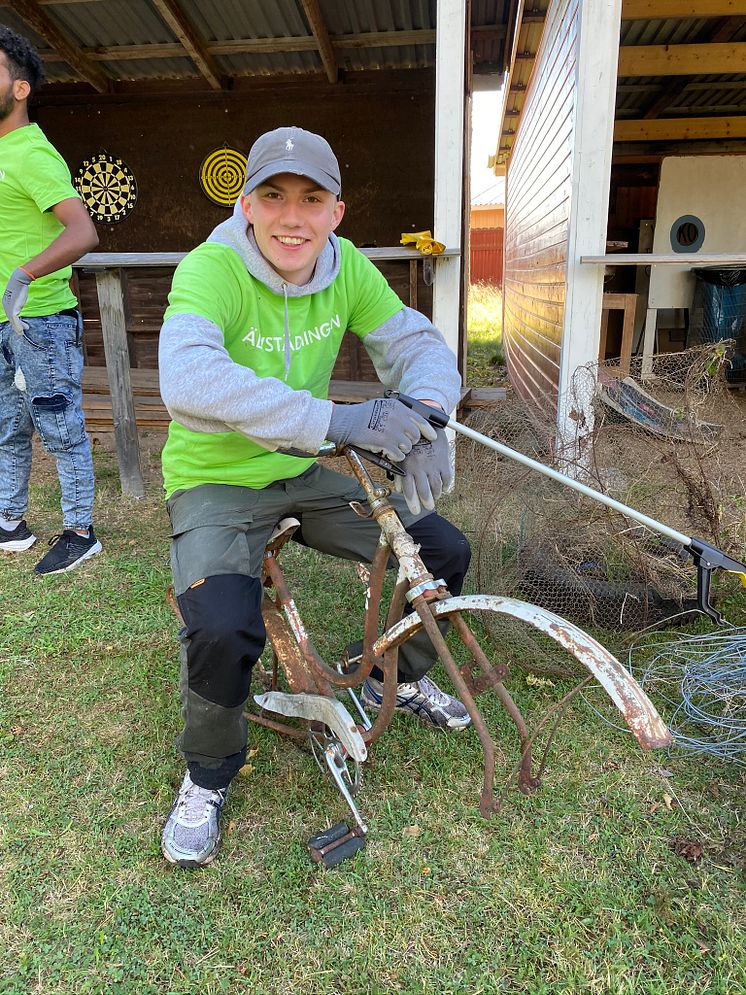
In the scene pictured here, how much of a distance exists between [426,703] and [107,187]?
25.6 ft

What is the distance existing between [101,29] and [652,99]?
6.78m

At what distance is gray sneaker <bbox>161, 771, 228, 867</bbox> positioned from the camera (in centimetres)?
200

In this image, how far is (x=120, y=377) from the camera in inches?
182

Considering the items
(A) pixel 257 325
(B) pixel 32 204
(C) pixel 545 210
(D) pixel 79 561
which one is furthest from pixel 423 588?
(C) pixel 545 210

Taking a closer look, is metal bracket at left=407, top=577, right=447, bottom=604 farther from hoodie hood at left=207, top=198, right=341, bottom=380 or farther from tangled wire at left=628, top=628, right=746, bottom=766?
tangled wire at left=628, top=628, right=746, bottom=766

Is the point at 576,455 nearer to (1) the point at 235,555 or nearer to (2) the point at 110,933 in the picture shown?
(1) the point at 235,555

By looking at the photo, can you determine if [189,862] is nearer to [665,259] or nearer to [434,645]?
[434,645]

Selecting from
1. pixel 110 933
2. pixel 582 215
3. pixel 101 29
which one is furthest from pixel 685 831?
pixel 101 29

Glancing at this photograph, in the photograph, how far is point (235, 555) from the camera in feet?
6.70

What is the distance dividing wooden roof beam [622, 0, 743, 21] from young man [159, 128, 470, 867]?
5.08 m

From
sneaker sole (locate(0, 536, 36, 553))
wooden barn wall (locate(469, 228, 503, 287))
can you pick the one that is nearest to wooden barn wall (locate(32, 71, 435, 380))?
sneaker sole (locate(0, 536, 36, 553))

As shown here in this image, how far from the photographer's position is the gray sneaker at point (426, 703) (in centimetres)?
254

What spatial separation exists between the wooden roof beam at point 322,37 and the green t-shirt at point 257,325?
15.9ft

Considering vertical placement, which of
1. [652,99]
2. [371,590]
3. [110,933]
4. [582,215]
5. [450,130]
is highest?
[652,99]
